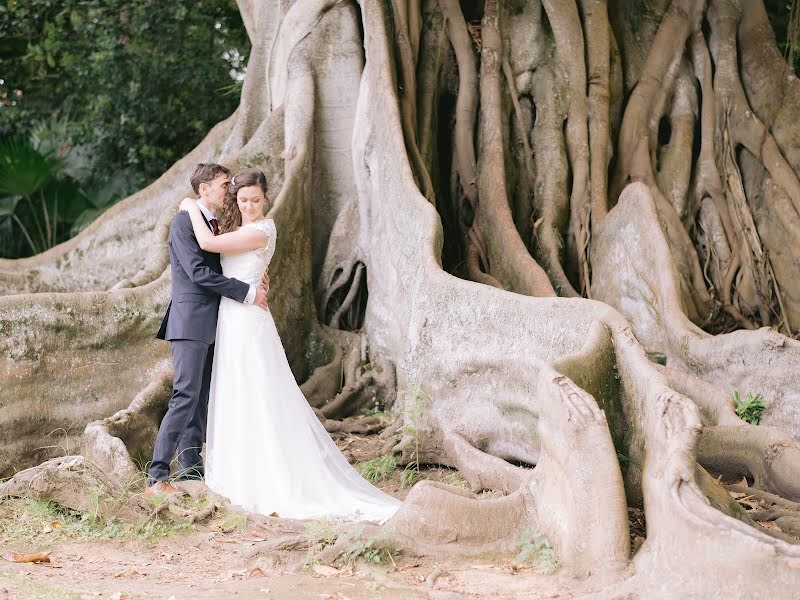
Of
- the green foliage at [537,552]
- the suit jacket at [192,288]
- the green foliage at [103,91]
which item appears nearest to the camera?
the green foliage at [537,552]

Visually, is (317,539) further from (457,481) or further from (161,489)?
(457,481)

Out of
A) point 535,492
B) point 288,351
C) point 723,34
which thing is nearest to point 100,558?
point 535,492

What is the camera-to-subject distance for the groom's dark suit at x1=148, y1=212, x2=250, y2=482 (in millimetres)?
5766

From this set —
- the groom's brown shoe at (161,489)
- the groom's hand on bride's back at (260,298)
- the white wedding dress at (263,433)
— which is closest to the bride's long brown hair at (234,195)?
the white wedding dress at (263,433)

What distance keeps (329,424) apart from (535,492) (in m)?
2.62

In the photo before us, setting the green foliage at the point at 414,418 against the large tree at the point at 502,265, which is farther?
the green foliage at the point at 414,418

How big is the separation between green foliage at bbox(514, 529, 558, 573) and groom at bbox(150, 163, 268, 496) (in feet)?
6.72

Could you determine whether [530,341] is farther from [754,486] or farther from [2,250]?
[2,250]

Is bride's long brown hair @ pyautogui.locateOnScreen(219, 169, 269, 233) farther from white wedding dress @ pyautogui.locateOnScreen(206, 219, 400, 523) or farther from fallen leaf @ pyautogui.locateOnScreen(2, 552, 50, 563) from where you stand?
fallen leaf @ pyautogui.locateOnScreen(2, 552, 50, 563)

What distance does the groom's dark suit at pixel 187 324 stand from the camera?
577cm

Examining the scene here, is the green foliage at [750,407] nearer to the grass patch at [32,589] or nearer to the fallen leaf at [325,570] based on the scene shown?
the fallen leaf at [325,570]

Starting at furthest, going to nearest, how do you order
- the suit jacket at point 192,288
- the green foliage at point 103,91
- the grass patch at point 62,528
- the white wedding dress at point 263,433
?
the green foliage at point 103,91, the suit jacket at point 192,288, the white wedding dress at point 263,433, the grass patch at point 62,528

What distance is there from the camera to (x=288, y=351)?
7832 mm

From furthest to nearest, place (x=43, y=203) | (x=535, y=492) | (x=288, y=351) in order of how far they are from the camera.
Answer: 1. (x=43, y=203)
2. (x=288, y=351)
3. (x=535, y=492)
